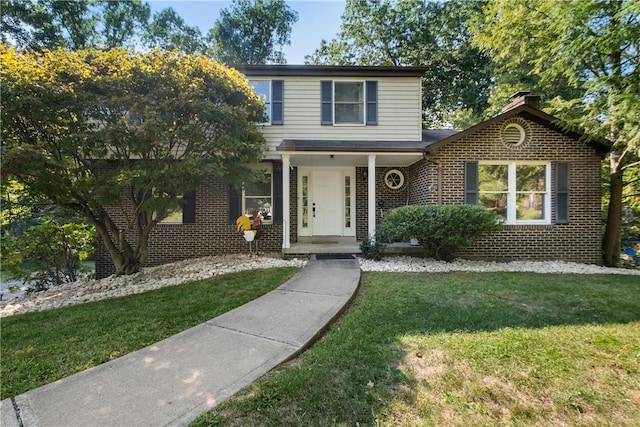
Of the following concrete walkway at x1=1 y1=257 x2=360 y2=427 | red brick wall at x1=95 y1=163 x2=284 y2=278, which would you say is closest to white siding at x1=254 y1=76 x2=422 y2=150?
red brick wall at x1=95 y1=163 x2=284 y2=278

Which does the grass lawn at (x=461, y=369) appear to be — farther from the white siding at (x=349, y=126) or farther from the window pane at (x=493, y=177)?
the white siding at (x=349, y=126)

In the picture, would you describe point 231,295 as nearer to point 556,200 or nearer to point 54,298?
point 54,298

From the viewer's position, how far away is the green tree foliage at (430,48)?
17672mm

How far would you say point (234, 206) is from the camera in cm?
871

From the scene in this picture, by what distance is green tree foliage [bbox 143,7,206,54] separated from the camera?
2012cm

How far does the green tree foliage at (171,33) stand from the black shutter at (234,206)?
54.8 ft

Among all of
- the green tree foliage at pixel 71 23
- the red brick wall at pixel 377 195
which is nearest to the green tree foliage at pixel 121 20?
the green tree foliage at pixel 71 23

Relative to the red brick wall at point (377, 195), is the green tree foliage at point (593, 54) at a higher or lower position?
higher

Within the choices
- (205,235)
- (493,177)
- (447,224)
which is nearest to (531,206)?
(493,177)

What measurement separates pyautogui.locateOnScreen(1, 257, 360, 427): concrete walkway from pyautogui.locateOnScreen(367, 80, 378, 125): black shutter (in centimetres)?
651

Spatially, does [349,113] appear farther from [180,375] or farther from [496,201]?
[180,375]

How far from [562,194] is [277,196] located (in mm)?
7713

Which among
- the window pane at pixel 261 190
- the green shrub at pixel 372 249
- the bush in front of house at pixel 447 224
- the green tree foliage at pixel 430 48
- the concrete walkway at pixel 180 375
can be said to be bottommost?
the concrete walkway at pixel 180 375

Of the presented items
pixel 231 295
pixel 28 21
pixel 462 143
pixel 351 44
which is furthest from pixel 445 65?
pixel 28 21
